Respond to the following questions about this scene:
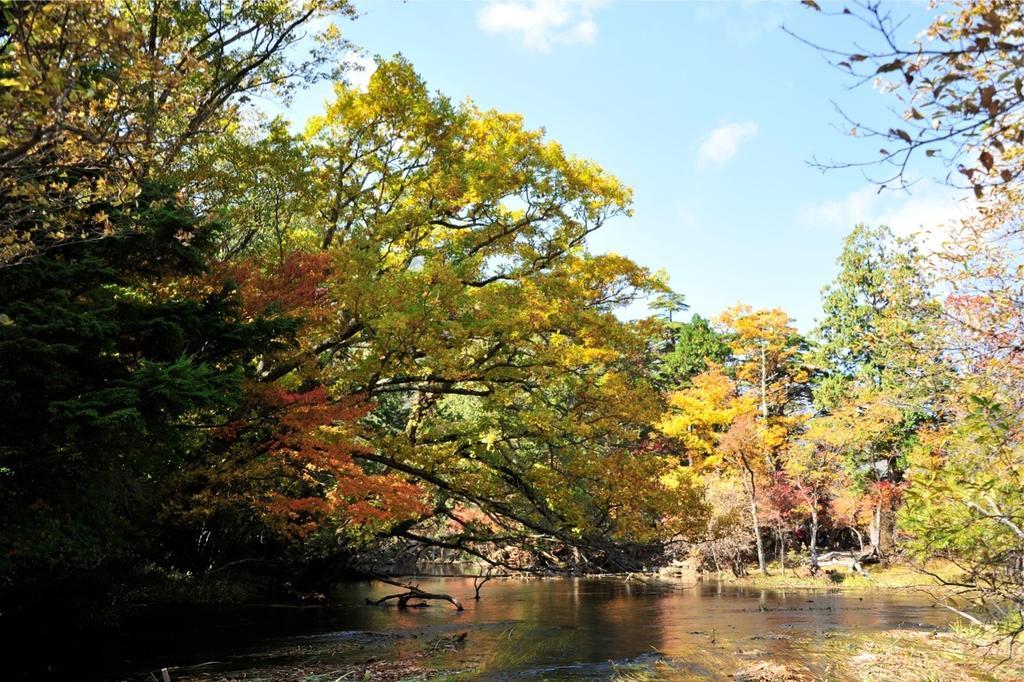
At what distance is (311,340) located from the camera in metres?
13.4

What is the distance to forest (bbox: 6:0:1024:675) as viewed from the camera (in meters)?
7.45

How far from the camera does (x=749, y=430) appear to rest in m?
28.6

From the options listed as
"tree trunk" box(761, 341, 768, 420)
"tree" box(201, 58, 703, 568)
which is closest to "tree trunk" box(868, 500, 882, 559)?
"tree trunk" box(761, 341, 768, 420)

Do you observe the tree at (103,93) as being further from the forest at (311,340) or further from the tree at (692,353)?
the tree at (692,353)

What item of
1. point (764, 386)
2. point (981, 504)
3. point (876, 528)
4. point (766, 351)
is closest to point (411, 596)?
point (981, 504)

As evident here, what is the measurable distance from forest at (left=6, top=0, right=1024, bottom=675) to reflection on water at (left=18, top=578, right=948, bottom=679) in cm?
130

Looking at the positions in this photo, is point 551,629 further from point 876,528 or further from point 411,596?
point 876,528

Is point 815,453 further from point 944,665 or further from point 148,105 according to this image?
point 148,105

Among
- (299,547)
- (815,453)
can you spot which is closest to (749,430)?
(815,453)

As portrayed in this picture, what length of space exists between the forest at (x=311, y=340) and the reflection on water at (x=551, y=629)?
130cm

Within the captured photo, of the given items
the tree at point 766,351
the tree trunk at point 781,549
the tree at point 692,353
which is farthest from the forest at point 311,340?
the tree at point 692,353

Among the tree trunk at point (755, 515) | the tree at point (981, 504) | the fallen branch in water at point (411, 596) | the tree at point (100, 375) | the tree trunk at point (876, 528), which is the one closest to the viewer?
the tree at point (981, 504)

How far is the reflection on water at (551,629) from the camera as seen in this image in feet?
34.5

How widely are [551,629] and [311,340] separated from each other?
7464mm
